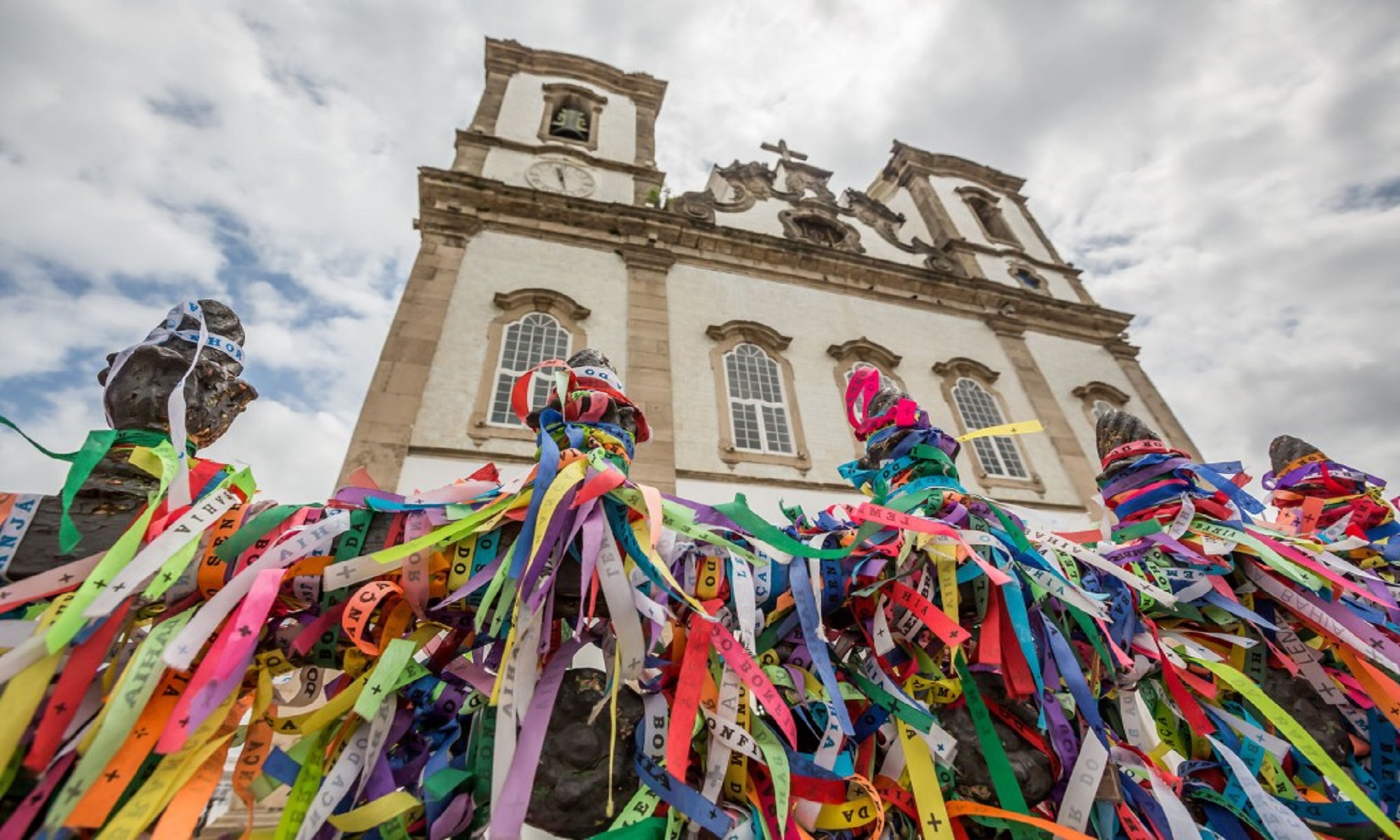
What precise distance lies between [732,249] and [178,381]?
30.2 feet

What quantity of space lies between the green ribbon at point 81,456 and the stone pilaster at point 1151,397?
13371 millimetres

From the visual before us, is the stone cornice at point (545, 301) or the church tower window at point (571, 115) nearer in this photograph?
the stone cornice at point (545, 301)

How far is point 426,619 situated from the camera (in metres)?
1.45

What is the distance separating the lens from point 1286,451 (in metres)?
3.36

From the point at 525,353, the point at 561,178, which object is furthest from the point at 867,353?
the point at 561,178

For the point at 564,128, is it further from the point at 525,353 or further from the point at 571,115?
the point at 525,353

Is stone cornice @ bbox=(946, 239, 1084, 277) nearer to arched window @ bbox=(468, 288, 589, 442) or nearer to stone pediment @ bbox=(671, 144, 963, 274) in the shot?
stone pediment @ bbox=(671, 144, 963, 274)

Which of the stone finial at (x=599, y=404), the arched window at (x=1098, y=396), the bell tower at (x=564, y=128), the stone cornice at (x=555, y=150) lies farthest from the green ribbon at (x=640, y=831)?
the arched window at (x=1098, y=396)

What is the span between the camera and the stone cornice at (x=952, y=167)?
16.5m

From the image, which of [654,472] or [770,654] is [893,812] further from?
[654,472]

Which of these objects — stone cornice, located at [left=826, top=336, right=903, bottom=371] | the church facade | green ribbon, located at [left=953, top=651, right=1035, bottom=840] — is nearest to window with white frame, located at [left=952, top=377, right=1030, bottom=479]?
the church facade

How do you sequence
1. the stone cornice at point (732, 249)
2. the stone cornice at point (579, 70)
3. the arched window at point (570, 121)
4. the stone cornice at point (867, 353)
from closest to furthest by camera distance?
the stone cornice at point (732, 249)
the stone cornice at point (867, 353)
the arched window at point (570, 121)
the stone cornice at point (579, 70)

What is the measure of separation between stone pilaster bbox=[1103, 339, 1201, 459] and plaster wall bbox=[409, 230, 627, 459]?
10736 mm

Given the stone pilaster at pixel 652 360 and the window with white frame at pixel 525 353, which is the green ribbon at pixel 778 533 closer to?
the stone pilaster at pixel 652 360
